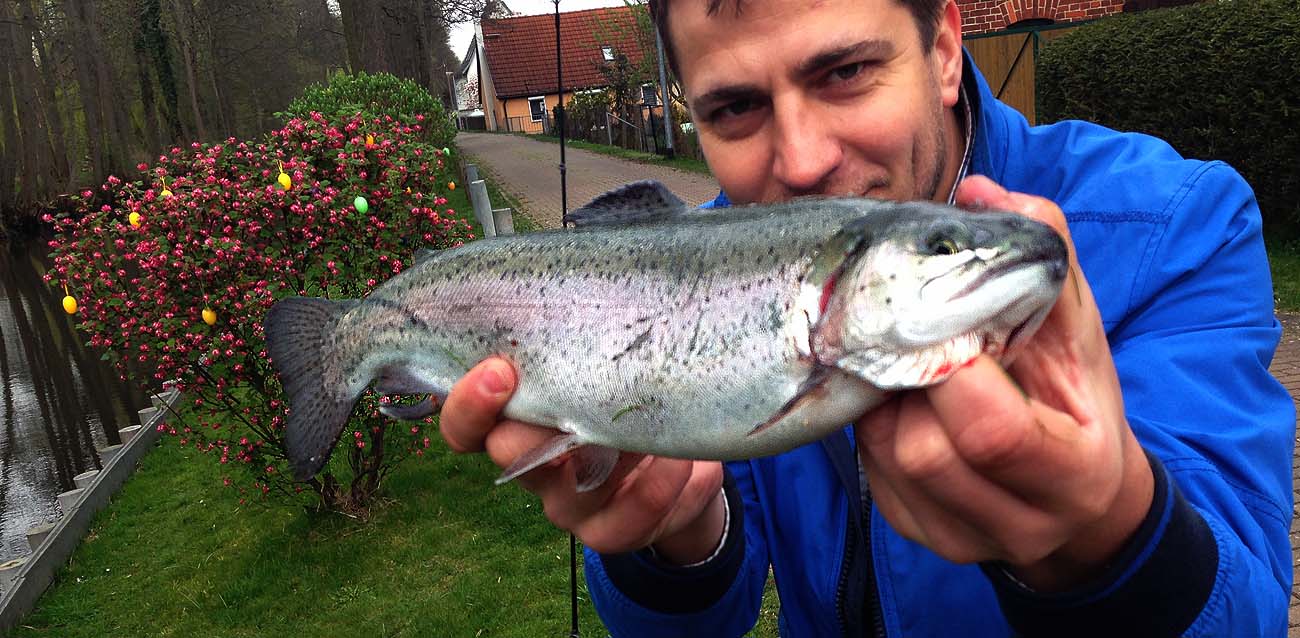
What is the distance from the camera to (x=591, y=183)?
24047 millimetres

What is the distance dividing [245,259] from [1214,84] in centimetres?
994

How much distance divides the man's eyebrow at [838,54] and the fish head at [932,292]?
0.66 m

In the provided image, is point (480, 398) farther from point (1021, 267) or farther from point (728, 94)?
point (1021, 267)

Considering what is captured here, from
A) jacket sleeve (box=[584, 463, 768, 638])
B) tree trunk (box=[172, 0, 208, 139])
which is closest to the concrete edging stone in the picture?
jacket sleeve (box=[584, 463, 768, 638])

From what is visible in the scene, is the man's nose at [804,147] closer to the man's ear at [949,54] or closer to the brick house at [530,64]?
the man's ear at [949,54]

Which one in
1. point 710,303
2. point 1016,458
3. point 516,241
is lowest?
point 1016,458

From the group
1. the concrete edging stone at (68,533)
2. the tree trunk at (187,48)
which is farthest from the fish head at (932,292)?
the tree trunk at (187,48)

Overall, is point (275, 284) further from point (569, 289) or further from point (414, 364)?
point (569, 289)

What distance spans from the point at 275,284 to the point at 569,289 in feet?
15.7

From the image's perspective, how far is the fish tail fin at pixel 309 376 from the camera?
2467 mm

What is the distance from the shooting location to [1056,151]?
249 cm

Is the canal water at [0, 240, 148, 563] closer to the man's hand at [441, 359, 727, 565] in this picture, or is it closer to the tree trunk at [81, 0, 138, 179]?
the man's hand at [441, 359, 727, 565]

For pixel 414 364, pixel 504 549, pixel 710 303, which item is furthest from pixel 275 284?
pixel 710 303

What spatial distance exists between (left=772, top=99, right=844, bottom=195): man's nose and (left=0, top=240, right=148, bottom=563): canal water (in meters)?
9.07
